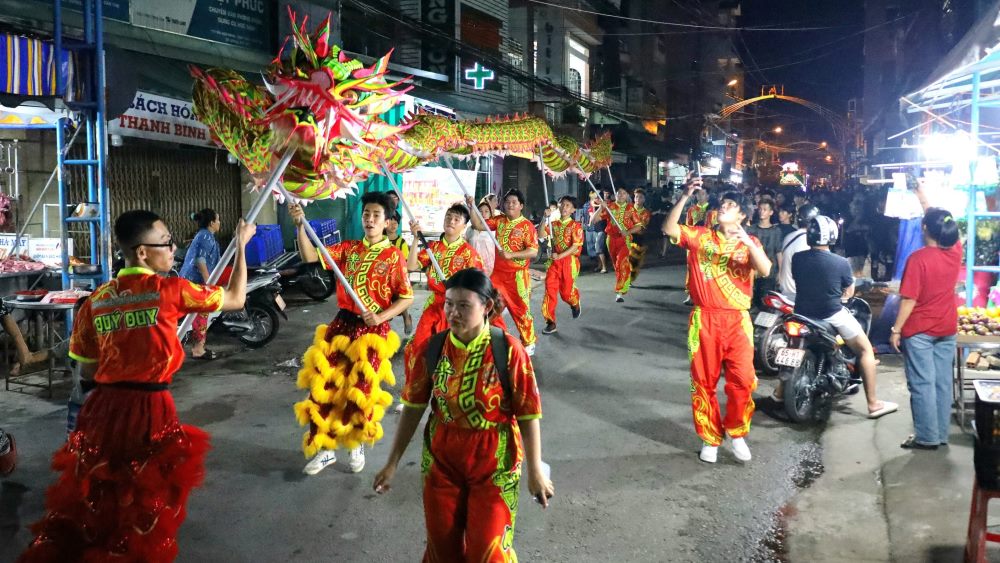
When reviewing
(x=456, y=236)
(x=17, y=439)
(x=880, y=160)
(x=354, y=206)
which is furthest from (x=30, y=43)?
(x=880, y=160)

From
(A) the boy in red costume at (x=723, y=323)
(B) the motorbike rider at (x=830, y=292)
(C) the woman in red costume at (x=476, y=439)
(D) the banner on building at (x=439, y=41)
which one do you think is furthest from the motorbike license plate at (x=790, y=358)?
(D) the banner on building at (x=439, y=41)

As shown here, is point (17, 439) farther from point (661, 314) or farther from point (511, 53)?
point (511, 53)

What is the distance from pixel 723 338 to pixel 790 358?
129 centimetres

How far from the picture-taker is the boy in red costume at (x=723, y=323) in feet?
19.0

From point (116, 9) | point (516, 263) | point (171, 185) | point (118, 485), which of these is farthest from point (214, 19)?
point (118, 485)

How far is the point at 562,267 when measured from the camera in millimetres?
11281

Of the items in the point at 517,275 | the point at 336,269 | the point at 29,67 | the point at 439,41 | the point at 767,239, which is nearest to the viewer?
the point at 336,269

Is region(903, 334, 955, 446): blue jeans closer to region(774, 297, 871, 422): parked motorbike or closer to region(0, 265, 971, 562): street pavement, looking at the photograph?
region(0, 265, 971, 562): street pavement

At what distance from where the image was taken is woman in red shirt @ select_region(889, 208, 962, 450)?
584 centimetres

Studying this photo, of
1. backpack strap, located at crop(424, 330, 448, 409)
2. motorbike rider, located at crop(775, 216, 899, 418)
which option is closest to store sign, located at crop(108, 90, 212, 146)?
motorbike rider, located at crop(775, 216, 899, 418)

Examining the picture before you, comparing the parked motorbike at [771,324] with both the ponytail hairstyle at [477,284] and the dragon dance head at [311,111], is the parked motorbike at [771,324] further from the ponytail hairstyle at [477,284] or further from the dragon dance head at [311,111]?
the ponytail hairstyle at [477,284]

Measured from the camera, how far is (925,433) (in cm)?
596

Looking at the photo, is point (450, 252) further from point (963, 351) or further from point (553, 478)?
point (963, 351)

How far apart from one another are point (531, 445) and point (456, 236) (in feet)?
14.8
